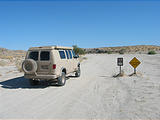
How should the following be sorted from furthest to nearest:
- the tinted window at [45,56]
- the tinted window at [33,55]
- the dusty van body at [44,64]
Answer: the tinted window at [33,55] → the tinted window at [45,56] → the dusty van body at [44,64]

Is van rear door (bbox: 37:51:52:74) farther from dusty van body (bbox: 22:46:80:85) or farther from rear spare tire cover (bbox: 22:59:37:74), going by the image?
rear spare tire cover (bbox: 22:59:37:74)

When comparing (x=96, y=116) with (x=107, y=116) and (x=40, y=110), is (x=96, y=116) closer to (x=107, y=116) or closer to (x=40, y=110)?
(x=107, y=116)

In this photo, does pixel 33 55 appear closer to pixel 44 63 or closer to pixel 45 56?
pixel 45 56

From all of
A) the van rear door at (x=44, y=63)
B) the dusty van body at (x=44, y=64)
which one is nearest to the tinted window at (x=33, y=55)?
the dusty van body at (x=44, y=64)

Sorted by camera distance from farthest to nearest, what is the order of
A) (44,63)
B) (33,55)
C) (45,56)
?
1. (33,55)
2. (45,56)
3. (44,63)

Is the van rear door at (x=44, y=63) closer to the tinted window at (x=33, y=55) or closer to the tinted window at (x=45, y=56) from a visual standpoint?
the tinted window at (x=45, y=56)

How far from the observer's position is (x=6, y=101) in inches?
285

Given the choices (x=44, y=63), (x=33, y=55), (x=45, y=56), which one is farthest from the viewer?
(x=33, y=55)

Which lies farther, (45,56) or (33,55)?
(33,55)

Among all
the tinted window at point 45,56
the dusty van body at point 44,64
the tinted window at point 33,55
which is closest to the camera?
the dusty van body at point 44,64

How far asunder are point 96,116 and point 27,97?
3.80 metres

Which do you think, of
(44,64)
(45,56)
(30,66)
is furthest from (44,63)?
(30,66)

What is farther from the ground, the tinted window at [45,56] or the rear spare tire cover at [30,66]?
the tinted window at [45,56]

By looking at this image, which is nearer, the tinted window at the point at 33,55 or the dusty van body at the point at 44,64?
the dusty van body at the point at 44,64
